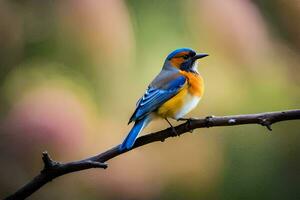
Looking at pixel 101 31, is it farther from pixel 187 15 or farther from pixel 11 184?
pixel 11 184

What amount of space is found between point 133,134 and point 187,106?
0.71 feet

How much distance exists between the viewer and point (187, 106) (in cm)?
132

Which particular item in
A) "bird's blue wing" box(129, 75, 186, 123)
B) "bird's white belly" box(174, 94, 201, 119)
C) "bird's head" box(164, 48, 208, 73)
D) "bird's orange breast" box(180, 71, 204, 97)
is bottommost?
"bird's white belly" box(174, 94, 201, 119)

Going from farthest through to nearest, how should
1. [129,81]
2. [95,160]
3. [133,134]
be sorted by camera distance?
[129,81]
[133,134]
[95,160]

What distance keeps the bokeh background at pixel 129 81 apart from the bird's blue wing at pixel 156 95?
0.25ft

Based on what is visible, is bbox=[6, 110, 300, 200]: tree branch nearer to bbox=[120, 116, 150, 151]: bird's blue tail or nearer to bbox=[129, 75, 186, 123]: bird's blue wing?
bbox=[120, 116, 150, 151]: bird's blue tail

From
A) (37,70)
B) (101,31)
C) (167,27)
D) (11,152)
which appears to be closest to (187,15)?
(167,27)

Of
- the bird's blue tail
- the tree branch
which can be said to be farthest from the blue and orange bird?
the tree branch

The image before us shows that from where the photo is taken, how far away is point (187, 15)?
1505 millimetres

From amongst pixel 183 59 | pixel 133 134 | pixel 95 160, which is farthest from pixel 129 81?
pixel 95 160

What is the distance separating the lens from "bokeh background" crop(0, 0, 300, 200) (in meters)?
1.45

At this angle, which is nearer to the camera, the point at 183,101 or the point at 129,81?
the point at 183,101

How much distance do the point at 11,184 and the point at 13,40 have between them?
28 centimetres

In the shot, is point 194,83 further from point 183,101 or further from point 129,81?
point 129,81
